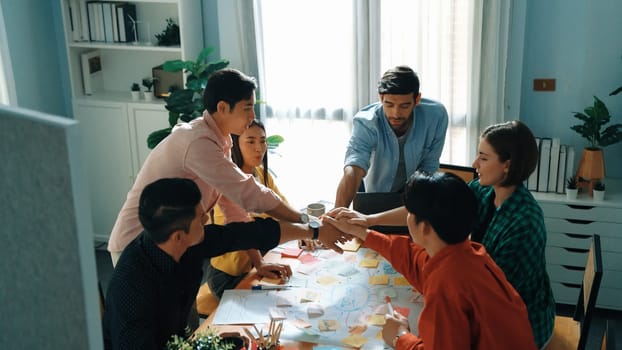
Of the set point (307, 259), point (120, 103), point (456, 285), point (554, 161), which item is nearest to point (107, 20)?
point (120, 103)

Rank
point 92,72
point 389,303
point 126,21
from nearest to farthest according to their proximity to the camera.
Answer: point 389,303
point 126,21
point 92,72

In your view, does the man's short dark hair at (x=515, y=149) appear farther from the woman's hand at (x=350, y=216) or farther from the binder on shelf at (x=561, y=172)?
the binder on shelf at (x=561, y=172)

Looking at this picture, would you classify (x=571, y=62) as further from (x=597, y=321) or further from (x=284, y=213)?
(x=284, y=213)

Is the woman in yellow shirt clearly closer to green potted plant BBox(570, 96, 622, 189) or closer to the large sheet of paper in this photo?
the large sheet of paper

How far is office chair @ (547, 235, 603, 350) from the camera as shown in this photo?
2178 mm

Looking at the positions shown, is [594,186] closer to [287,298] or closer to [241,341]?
[287,298]

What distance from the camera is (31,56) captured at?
14.9ft

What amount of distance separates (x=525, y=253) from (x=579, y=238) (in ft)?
6.56

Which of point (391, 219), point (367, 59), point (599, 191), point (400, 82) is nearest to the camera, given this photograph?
point (391, 219)

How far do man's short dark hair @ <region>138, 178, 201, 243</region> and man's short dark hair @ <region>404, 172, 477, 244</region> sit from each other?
0.65 m

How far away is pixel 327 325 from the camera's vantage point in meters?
2.21

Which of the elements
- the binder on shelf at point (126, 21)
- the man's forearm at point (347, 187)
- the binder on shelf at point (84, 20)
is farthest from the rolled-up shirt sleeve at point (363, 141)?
the binder on shelf at point (84, 20)

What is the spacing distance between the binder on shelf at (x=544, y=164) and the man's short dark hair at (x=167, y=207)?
262cm

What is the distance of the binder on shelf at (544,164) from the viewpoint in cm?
396
